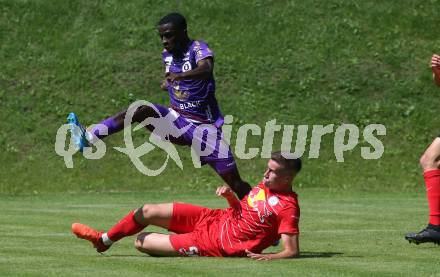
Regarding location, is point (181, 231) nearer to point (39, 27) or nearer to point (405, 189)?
point (405, 189)

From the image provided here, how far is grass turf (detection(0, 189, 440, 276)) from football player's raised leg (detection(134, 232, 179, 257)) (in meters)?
0.10

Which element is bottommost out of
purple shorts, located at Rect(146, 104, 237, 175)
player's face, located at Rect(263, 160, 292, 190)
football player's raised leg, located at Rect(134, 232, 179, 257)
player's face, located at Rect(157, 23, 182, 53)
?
football player's raised leg, located at Rect(134, 232, 179, 257)

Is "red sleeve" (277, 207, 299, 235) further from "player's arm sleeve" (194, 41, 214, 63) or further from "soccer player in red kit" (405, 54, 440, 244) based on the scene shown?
"player's arm sleeve" (194, 41, 214, 63)

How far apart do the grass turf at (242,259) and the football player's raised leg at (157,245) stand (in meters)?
0.10

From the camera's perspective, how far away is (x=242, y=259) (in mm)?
10859

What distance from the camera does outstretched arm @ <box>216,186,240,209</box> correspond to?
10.7 metres

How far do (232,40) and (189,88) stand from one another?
20198mm

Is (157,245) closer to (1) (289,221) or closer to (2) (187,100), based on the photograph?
(1) (289,221)

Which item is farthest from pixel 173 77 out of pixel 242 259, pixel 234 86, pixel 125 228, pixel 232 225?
pixel 234 86

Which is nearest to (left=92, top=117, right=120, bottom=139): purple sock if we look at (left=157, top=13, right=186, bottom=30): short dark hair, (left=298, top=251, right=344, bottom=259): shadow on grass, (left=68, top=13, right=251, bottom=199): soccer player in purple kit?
(left=68, top=13, right=251, bottom=199): soccer player in purple kit

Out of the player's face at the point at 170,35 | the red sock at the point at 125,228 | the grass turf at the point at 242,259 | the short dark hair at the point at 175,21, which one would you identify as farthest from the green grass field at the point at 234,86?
the red sock at the point at 125,228

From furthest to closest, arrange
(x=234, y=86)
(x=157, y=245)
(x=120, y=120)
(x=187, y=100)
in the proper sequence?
1. (x=234, y=86)
2. (x=187, y=100)
3. (x=120, y=120)
4. (x=157, y=245)

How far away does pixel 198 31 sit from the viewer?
3512 cm

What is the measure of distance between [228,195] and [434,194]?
9.82ft
